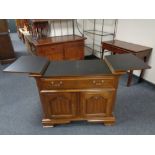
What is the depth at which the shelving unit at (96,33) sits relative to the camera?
3227 millimetres

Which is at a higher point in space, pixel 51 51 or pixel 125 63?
pixel 125 63

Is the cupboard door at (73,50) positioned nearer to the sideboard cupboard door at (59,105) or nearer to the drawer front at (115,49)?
the drawer front at (115,49)

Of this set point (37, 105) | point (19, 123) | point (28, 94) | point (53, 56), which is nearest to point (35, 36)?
point (53, 56)

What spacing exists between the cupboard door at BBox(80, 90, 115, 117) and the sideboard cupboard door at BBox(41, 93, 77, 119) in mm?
121

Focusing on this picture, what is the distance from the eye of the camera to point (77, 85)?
1.48 meters

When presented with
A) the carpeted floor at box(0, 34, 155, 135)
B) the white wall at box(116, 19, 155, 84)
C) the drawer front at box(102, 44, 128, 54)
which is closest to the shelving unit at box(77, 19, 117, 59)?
the white wall at box(116, 19, 155, 84)

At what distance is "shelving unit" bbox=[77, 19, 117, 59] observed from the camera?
10.6ft

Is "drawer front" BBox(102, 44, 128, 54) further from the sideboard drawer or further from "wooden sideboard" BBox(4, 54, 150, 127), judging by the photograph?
"wooden sideboard" BBox(4, 54, 150, 127)

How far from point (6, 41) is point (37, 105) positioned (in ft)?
7.58

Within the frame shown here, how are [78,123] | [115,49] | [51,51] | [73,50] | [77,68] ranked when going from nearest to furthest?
[77,68] < [78,123] < [115,49] < [51,51] < [73,50]

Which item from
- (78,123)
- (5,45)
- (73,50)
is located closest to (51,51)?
(73,50)

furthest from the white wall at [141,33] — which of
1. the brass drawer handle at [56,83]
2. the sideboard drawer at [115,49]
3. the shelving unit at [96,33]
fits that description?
the brass drawer handle at [56,83]

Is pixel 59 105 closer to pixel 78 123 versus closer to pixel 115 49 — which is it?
pixel 78 123

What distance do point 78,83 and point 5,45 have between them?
3004 millimetres
